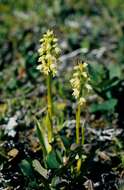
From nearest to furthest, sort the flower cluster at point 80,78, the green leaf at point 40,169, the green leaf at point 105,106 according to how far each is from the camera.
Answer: the flower cluster at point 80,78 < the green leaf at point 40,169 < the green leaf at point 105,106

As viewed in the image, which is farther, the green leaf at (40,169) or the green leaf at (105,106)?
the green leaf at (105,106)

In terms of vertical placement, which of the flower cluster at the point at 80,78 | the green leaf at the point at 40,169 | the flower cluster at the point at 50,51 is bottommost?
the green leaf at the point at 40,169

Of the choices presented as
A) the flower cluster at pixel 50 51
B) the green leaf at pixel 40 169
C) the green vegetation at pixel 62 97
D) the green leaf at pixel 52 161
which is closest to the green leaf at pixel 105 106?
the green vegetation at pixel 62 97

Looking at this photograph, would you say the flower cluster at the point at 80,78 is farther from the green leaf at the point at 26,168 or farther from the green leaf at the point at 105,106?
the green leaf at the point at 105,106

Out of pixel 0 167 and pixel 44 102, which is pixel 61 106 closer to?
pixel 44 102

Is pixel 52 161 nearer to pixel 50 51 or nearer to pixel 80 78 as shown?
pixel 80 78

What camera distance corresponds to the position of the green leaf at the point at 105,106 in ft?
16.4

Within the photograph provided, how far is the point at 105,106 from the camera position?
16.5 ft

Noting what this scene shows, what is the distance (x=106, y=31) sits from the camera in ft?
25.2

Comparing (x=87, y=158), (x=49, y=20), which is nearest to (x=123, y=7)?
(x=49, y=20)

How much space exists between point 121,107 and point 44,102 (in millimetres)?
975

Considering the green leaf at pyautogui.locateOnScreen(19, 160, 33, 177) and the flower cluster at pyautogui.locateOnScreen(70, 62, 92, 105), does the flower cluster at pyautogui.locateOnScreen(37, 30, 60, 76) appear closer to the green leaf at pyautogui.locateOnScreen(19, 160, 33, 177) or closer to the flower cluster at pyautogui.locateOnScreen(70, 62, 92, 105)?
the flower cluster at pyautogui.locateOnScreen(70, 62, 92, 105)

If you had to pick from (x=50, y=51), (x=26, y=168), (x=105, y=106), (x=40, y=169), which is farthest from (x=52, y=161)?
(x=105, y=106)

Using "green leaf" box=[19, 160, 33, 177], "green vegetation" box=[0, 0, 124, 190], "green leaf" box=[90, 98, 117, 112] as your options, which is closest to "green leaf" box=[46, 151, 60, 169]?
"green vegetation" box=[0, 0, 124, 190]
